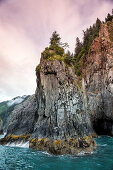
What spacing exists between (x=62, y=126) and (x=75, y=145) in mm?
3020

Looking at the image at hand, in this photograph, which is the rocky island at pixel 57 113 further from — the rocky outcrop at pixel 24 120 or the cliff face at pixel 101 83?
A: the cliff face at pixel 101 83

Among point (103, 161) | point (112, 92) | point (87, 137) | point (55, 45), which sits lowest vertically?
point (103, 161)

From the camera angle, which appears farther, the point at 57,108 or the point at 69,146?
the point at 57,108

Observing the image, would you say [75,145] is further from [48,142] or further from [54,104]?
[54,104]

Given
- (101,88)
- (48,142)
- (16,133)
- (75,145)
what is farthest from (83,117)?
(101,88)

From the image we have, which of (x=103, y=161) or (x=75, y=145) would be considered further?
(x=75, y=145)

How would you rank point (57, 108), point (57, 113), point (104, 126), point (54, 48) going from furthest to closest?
point (104, 126) → point (54, 48) → point (57, 108) → point (57, 113)

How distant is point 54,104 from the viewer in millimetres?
20016

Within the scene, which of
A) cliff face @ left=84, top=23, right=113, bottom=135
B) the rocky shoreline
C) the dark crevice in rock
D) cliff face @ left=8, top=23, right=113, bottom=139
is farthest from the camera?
cliff face @ left=84, top=23, right=113, bottom=135

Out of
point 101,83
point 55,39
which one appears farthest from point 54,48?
point 101,83

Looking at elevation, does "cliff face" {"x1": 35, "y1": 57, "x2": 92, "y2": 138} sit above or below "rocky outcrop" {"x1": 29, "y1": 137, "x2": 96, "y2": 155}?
above

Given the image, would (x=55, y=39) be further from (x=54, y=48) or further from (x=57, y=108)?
(x=57, y=108)

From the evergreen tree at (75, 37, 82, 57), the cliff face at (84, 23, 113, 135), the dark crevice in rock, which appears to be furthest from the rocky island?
the evergreen tree at (75, 37, 82, 57)

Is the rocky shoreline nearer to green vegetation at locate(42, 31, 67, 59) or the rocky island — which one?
the rocky island
